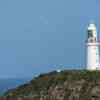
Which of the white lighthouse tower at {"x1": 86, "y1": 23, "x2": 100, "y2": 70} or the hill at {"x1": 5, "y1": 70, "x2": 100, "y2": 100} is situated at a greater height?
the white lighthouse tower at {"x1": 86, "y1": 23, "x2": 100, "y2": 70}

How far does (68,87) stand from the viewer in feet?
235

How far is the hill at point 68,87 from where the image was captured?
6925cm

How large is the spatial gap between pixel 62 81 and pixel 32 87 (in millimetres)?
5913

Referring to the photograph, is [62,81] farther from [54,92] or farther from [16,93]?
[16,93]

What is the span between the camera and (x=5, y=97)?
→ 7938 centimetres

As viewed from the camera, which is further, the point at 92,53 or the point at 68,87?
the point at 92,53

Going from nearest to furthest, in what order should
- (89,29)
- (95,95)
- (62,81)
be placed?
1. (95,95)
2. (62,81)
3. (89,29)

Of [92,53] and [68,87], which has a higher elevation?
[92,53]

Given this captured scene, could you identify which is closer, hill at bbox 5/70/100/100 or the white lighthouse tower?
hill at bbox 5/70/100/100

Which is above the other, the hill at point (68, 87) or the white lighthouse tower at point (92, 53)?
the white lighthouse tower at point (92, 53)

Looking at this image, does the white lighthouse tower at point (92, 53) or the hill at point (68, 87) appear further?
the white lighthouse tower at point (92, 53)

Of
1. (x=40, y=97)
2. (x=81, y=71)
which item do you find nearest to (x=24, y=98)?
(x=40, y=97)

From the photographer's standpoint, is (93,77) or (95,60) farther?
(95,60)

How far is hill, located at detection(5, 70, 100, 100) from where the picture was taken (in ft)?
227
